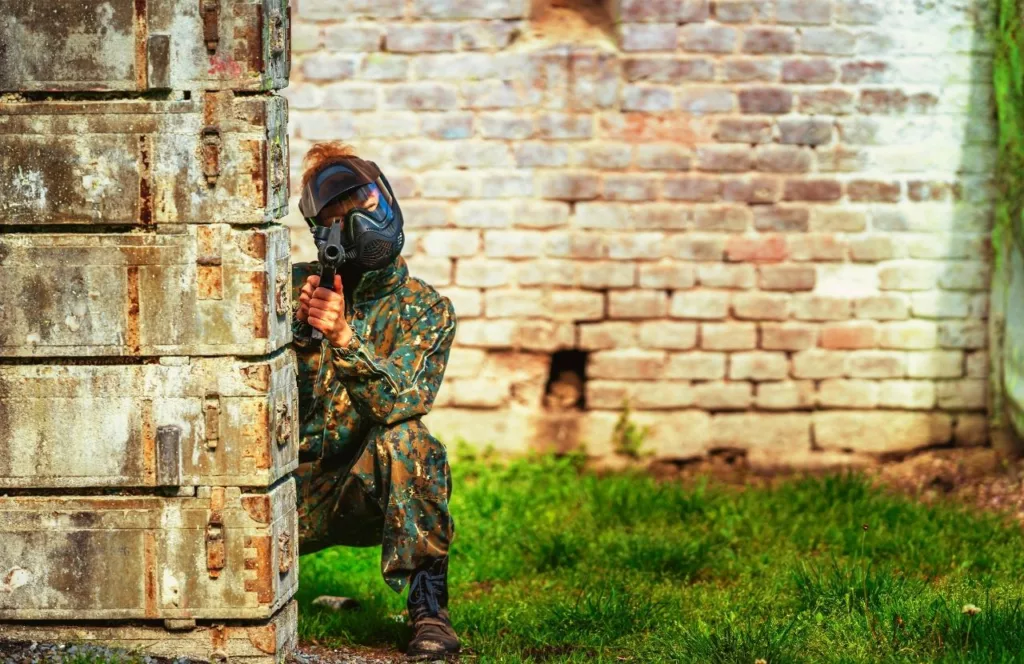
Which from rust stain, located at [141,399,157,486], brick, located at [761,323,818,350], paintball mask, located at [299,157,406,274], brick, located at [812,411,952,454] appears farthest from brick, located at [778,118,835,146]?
rust stain, located at [141,399,157,486]

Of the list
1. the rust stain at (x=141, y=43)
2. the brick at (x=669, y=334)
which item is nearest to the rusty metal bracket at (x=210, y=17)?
the rust stain at (x=141, y=43)

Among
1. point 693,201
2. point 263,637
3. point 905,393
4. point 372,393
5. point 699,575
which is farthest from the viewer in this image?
point 905,393

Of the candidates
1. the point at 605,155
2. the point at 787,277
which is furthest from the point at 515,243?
the point at 787,277

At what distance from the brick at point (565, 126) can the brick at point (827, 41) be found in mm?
1089

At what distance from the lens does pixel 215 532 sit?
385 cm

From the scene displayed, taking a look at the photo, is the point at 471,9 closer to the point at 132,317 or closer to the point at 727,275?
the point at 727,275

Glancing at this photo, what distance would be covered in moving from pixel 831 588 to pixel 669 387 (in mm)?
2467

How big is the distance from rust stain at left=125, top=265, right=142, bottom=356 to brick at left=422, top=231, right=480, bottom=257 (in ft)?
10.1

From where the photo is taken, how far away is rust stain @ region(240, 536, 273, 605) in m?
3.87

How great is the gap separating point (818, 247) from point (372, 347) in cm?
306

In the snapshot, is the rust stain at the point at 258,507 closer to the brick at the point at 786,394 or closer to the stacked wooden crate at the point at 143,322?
the stacked wooden crate at the point at 143,322

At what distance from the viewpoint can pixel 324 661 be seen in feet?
13.7

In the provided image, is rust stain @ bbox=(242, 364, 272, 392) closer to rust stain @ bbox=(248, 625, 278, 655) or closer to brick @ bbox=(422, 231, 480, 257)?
rust stain @ bbox=(248, 625, 278, 655)

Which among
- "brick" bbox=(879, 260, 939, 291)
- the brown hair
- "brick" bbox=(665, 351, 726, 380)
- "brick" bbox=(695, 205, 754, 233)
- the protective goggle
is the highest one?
the brown hair
